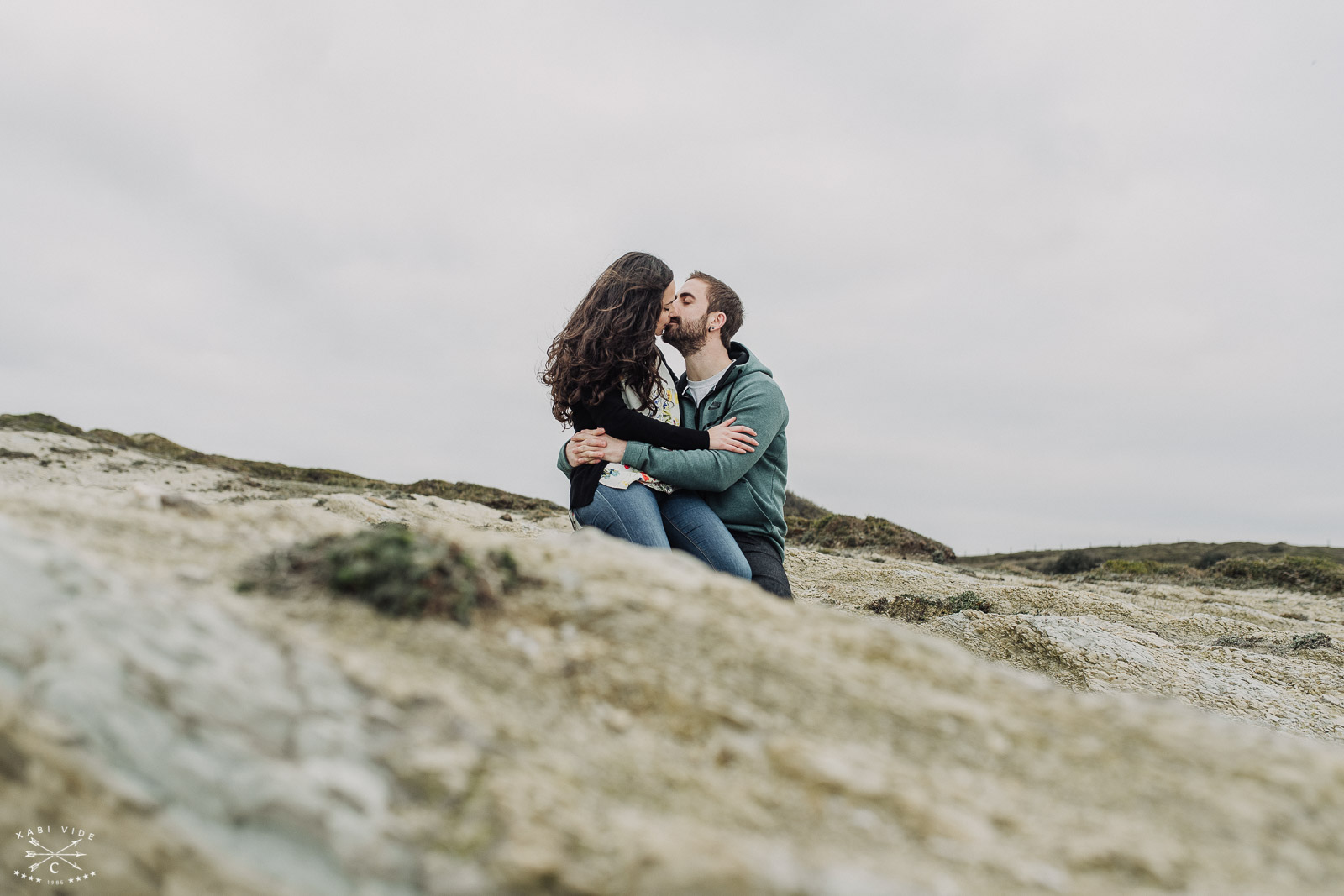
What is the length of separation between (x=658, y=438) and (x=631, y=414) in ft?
0.93

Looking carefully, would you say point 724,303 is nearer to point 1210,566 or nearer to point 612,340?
point 612,340

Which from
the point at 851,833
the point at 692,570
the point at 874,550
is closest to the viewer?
the point at 851,833

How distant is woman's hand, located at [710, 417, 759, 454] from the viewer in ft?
19.0

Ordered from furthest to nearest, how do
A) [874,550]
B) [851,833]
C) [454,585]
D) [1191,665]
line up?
1. [874,550]
2. [1191,665]
3. [454,585]
4. [851,833]

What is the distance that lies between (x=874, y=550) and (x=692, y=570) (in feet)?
71.8

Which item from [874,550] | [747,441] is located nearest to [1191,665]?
[747,441]

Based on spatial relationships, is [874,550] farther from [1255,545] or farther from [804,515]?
[1255,545]

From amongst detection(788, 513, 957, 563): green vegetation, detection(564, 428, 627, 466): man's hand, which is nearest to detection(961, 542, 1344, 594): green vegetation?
detection(788, 513, 957, 563): green vegetation

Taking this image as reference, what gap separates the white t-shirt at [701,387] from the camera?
6.68 metres

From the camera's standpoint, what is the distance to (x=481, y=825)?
2.18 metres

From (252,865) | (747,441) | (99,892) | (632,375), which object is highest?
(632,375)

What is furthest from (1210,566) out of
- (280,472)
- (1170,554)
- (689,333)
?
(280,472)

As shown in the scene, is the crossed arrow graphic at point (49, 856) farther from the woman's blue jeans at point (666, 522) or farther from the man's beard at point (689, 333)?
the man's beard at point (689, 333)

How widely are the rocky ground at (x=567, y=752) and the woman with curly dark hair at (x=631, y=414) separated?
2.30 m
